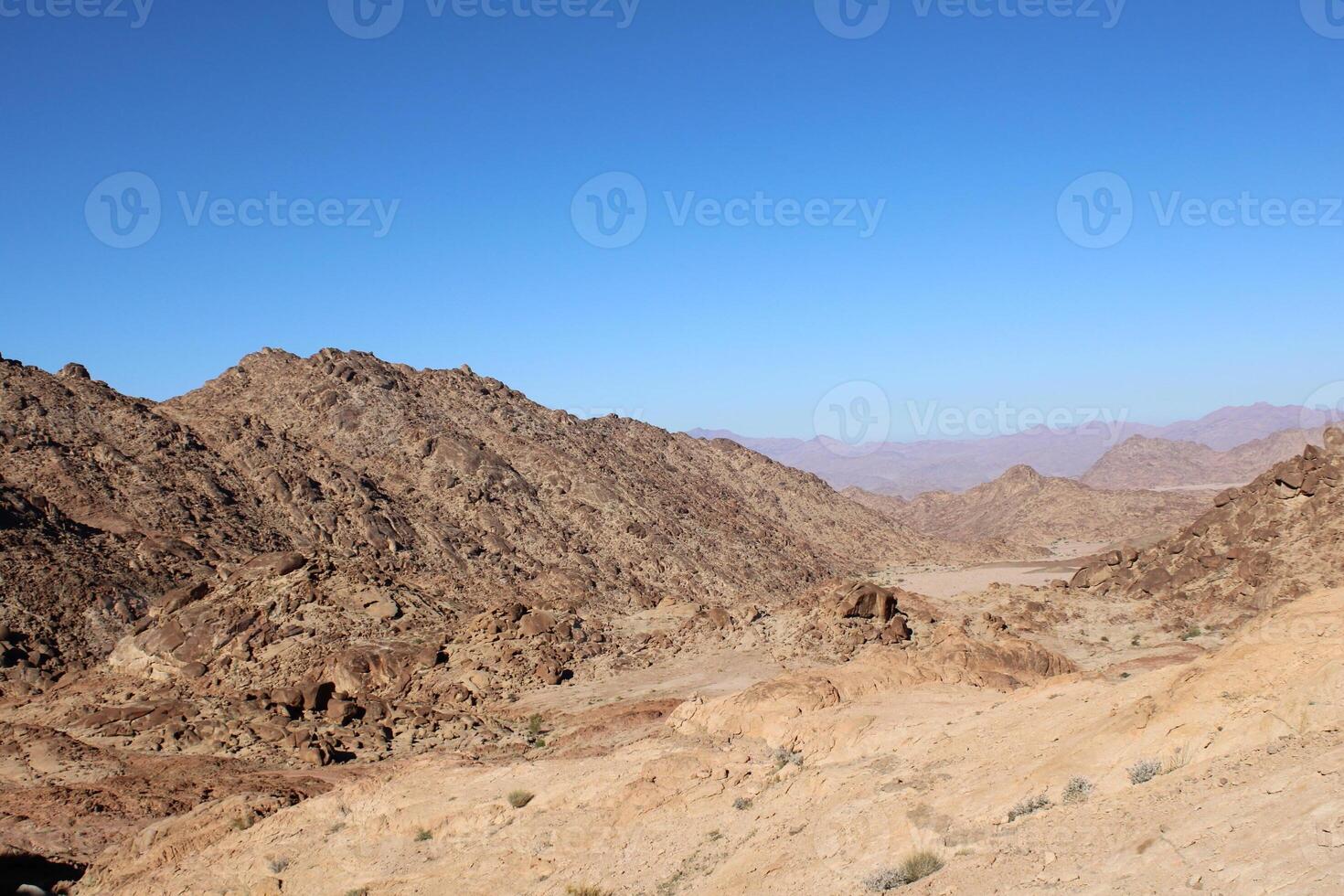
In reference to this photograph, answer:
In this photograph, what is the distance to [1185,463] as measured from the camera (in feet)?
355

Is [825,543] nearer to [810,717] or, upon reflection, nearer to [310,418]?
[310,418]

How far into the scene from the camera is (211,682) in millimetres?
20797

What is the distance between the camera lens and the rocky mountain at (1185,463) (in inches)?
4006

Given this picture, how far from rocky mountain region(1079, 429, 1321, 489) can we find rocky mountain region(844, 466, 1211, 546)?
95.4 ft

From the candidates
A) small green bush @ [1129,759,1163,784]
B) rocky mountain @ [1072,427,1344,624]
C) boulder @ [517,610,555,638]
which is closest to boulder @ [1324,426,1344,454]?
rocky mountain @ [1072,427,1344,624]

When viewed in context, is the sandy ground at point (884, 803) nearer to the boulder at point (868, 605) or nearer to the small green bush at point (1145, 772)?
the small green bush at point (1145, 772)

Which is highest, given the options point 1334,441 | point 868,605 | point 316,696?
point 1334,441

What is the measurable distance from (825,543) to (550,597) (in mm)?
22797

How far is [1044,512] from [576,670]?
54.6m

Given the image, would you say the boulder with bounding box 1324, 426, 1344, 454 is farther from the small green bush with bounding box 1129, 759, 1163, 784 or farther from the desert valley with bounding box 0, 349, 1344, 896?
the small green bush with bounding box 1129, 759, 1163, 784

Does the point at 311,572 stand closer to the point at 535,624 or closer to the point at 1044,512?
the point at 535,624

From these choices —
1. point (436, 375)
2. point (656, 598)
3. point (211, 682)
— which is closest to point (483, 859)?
point (211, 682)

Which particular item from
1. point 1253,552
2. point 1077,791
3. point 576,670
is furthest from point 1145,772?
point 1253,552

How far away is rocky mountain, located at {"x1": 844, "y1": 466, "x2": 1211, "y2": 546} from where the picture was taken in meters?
62.1
